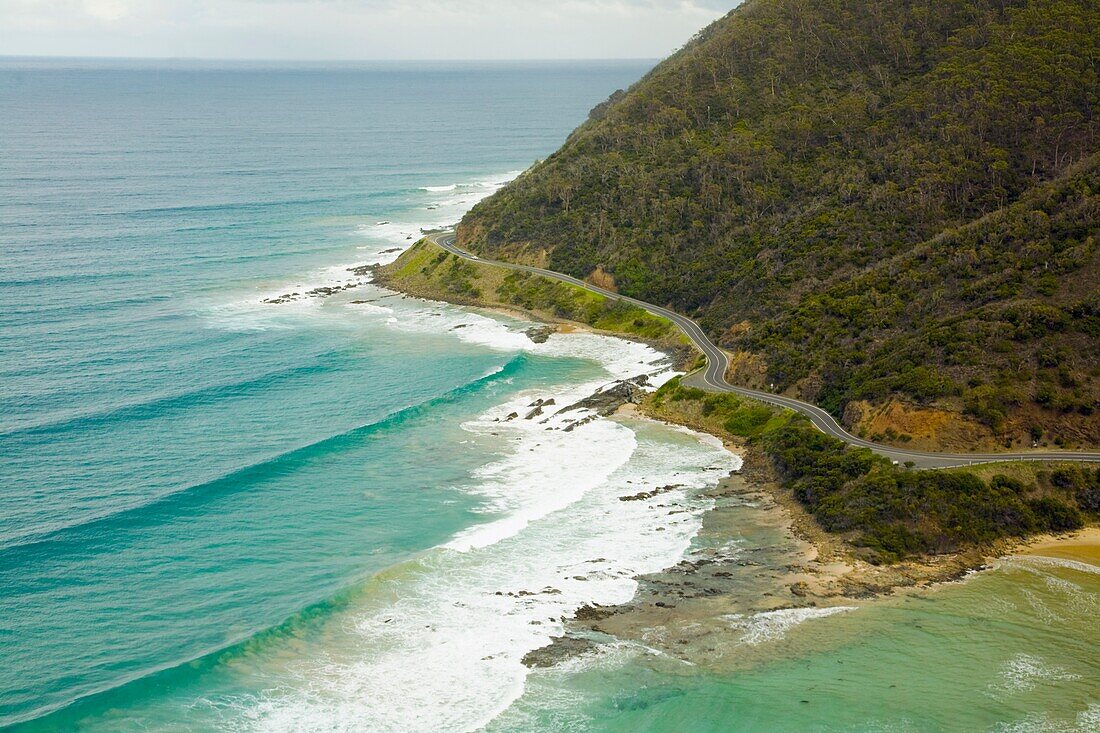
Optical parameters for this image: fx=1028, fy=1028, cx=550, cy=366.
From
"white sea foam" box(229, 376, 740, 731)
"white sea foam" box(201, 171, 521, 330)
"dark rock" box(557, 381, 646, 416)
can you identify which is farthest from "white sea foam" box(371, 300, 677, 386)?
"white sea foam" box(229, 376, 740, 731)

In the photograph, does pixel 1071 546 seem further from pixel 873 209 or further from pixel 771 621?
pixel 873 209

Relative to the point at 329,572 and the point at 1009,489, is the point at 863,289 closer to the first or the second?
the point at 1009,489

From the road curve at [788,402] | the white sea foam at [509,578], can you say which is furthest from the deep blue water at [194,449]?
the road curve at [788,402]

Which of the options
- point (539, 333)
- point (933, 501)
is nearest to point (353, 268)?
point (539, 333)

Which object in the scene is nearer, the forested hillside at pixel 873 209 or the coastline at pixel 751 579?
the coastline at pixel 751 579

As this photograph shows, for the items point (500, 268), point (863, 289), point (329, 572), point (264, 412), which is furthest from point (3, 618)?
point (500, 268)

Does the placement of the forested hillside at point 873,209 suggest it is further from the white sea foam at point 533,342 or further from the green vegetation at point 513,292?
the white sea foam at point 533,342
